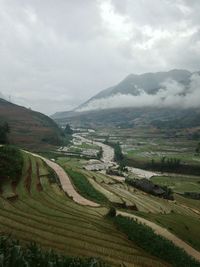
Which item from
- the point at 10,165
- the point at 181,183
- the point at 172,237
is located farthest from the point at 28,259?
the point at 181,183

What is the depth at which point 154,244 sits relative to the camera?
36.7 meters

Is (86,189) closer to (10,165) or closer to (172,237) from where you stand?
(10,165)

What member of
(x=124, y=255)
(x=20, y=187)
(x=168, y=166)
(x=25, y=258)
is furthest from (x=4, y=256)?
(x=168, y=166)

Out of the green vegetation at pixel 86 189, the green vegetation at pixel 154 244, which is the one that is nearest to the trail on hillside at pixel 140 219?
the green vegetation at pixel 86 189

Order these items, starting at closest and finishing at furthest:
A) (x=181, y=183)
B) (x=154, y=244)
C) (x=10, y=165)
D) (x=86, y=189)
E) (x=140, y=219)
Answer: (x=154, y=244), (x=140, y=219), (x=10, y=165), (x=86, y=189), (x=181, y=183)

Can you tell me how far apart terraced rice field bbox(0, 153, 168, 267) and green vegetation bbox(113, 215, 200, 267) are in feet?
2.36

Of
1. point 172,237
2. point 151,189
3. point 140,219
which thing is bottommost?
point 151,189

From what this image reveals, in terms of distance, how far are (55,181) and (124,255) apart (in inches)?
1035

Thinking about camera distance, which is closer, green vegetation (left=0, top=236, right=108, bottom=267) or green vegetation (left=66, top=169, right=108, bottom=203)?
green vegetation (left=0, top=236, right=108, bottom=267)

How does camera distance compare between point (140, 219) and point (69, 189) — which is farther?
point (69, 189)

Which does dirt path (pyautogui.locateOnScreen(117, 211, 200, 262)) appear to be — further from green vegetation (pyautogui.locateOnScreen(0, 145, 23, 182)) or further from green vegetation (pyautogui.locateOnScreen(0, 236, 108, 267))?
green vegetation (pyautogui.locateOnScreen(0, 145, 23, 182))

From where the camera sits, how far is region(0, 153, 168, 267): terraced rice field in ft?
114

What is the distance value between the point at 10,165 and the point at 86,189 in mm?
11852

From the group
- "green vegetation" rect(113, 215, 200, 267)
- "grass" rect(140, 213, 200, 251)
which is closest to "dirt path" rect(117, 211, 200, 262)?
"grass" rect(140, 213, 200, 251)
